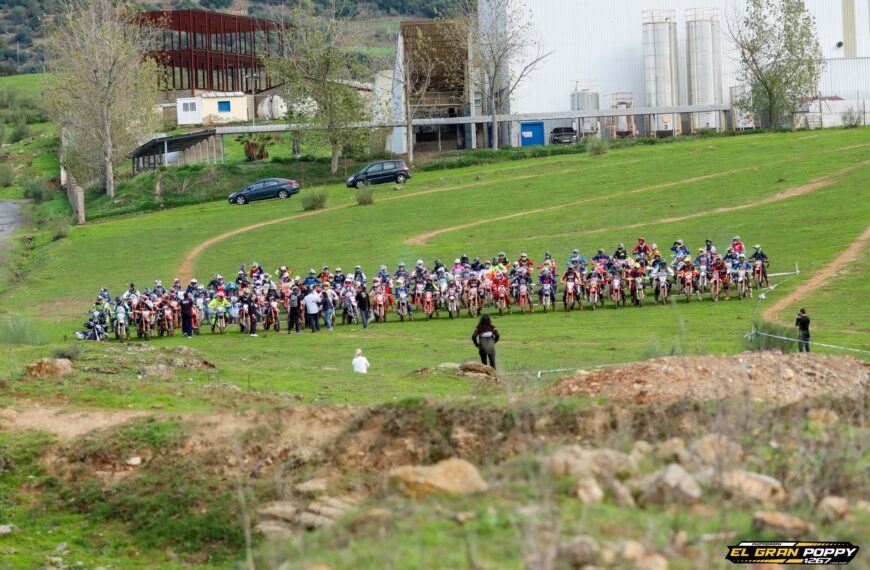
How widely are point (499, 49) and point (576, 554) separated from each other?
70.2m

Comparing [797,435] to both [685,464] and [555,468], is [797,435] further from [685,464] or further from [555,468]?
[555,468]

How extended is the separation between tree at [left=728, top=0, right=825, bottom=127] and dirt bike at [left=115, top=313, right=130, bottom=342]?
50.3 meters

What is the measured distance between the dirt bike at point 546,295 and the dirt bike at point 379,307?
4836 mm

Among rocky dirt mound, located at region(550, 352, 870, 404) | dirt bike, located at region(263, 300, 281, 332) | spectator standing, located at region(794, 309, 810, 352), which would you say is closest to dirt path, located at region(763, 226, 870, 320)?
spectator standing, located at region(794, 309, 810, 352)

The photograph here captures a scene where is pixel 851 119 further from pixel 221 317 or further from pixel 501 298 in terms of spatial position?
pixel 221 317

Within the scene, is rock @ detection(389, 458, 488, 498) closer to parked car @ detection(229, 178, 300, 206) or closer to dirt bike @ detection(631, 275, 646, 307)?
dirt bike @ detection(631, 275, 646, 307)

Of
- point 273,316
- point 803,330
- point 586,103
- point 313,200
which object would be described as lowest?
point 273,316

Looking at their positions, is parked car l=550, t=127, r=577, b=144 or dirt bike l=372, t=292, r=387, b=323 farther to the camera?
parked car l=550, t=127, r=577, b=144

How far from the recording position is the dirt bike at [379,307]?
36.6 m

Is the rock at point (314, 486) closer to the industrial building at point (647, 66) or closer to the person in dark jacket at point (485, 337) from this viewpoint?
the person in dark jacket at point (485, 337)

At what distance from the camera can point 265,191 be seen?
66.3 metres

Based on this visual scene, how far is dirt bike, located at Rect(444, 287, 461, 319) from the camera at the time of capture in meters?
36.2

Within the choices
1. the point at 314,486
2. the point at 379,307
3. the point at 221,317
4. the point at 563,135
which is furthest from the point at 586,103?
the point at 314,486

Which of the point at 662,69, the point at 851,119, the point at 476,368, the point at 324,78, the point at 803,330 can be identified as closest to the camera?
the point at 476,368
